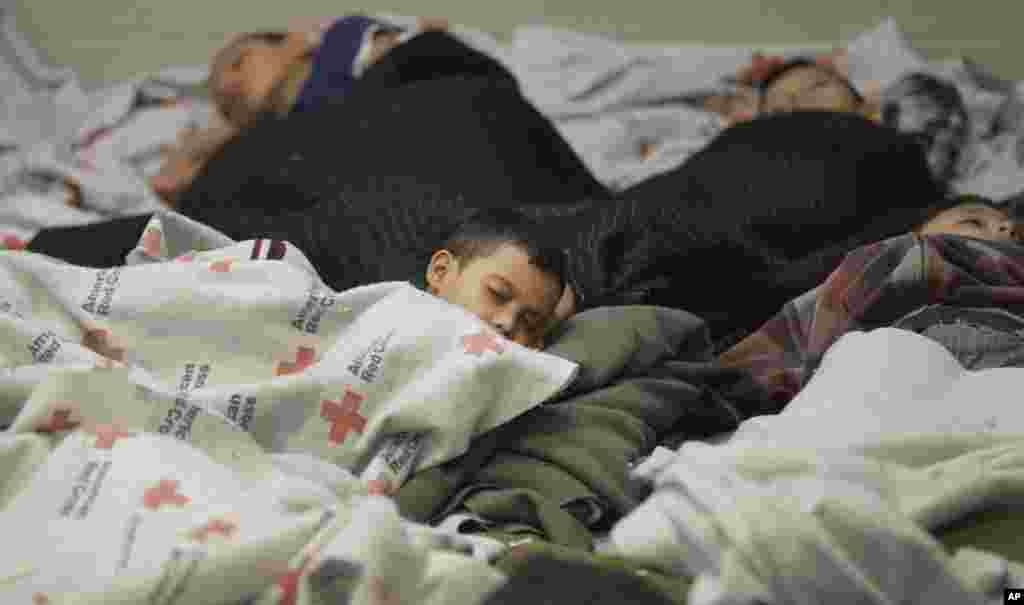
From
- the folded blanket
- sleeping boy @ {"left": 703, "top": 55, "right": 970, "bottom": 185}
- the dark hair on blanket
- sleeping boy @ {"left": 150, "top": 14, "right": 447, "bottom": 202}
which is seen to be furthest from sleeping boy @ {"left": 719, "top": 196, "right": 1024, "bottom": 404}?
sleeping boy @ {"left": 150, "top": 14, "right": 447, "bottom": 202}

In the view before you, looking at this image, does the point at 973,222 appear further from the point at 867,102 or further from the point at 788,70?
the point at 788,70

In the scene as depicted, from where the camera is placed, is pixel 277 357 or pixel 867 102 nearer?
→ pixel 277 357

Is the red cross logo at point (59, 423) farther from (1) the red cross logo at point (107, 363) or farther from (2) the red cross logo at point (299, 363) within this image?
(2) the red cross logo at point (299, 363)

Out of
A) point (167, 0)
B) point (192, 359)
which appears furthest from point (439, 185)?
point (167, 0)

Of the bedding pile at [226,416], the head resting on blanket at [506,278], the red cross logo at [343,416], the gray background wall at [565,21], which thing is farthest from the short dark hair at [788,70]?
the red cross logo at [343,416]

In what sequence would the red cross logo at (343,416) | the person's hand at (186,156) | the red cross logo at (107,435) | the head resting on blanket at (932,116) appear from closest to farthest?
the red cross logo at (107,435) → the red cross logo at (343,416) → the head resting on blanket at (932,116) → the person's hand at (186,156)

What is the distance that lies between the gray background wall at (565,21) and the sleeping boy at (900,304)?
1055 mm

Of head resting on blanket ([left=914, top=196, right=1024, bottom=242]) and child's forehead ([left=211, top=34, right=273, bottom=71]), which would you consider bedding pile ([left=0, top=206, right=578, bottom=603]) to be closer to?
head resting on blanket ([left=914, top=196, right=1024, bottom=242])

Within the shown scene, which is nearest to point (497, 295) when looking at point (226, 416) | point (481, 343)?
point (481, 343)

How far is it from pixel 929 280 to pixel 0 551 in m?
0.86

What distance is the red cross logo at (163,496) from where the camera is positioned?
67 centimetres

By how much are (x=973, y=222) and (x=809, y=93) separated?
0.63 m

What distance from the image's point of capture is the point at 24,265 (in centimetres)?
90

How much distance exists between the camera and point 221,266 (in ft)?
3.09
